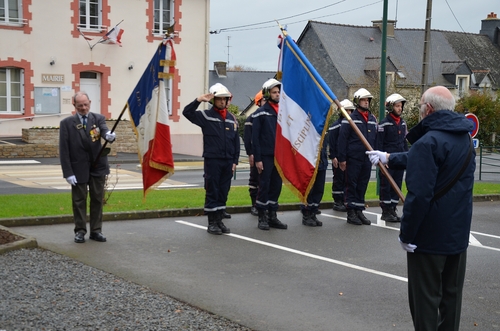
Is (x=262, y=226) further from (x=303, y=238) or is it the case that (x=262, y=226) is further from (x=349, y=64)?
(x=349, y=64)

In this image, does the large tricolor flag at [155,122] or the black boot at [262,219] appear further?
the black boot at [262,219]

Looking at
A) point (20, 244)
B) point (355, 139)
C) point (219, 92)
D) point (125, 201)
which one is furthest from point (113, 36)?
point (20, 244)

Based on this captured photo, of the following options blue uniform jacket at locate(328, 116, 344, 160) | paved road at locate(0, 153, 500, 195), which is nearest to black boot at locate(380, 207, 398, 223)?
blue uniform jacket at locate(328, 116, 344, 160)

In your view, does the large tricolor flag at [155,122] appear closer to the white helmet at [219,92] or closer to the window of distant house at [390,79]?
the white helmet at [219,92]

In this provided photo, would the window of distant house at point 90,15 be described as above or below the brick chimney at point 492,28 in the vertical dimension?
below

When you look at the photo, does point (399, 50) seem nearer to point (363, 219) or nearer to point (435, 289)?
point (363, 219)

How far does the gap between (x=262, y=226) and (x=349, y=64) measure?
4770 centimetres

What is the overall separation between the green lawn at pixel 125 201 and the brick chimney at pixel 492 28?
58589mm

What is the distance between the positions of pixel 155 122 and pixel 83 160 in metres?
1.06

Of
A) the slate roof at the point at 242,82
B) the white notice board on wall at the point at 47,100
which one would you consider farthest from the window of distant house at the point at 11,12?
the slate roof at the point at 242,82

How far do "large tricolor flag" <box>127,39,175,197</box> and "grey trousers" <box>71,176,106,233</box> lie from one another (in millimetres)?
630

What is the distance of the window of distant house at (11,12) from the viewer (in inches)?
1152

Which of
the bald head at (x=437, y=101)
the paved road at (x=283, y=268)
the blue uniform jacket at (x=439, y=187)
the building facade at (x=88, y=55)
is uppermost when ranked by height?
the building facade at (x=88, y=55)

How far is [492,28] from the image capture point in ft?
230
